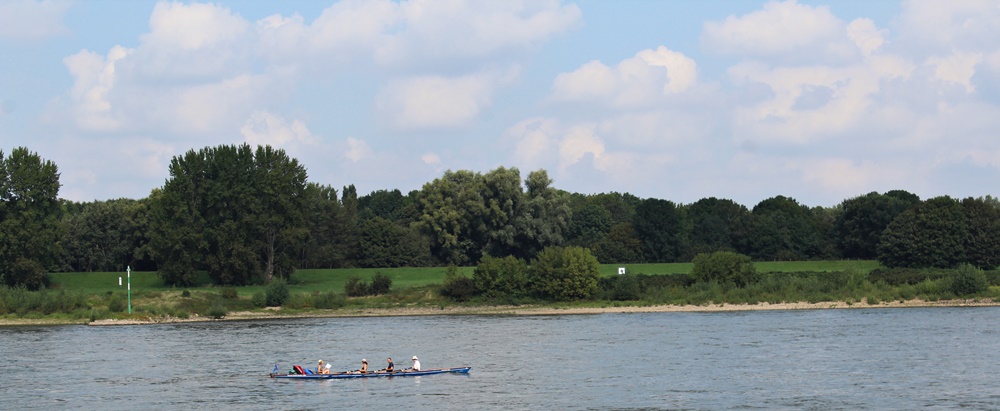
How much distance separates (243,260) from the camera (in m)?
112

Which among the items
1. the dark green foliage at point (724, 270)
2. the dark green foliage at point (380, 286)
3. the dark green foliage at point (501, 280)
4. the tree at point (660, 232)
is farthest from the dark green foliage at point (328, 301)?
the tree at point (660, 232)

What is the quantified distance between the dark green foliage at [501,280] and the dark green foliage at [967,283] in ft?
123

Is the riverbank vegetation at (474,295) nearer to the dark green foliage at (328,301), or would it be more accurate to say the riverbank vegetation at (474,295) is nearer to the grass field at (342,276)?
the dark green foliage at (328,301)

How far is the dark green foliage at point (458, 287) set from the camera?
339 feet

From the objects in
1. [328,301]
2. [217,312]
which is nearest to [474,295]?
[328,301]

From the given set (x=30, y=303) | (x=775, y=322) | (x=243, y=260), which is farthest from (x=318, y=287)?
(x=775, y=322)

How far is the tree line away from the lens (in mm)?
110688

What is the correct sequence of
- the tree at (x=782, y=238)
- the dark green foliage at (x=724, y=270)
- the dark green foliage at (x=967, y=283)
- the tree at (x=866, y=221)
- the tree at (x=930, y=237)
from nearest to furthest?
the dark green foliage at (x=967, y=283), the dark green foliage at (x=724, y=270), the tree at (x=930, y=237), the tree at (x=866, y=221), the tree at (x=782, y=238)

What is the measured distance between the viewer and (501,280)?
102m

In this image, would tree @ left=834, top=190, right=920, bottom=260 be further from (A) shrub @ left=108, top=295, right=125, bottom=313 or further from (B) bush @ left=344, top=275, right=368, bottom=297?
(A) shrub @ left=108, top=295, right=125, bottom=313

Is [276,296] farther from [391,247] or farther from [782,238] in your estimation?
[782,238]

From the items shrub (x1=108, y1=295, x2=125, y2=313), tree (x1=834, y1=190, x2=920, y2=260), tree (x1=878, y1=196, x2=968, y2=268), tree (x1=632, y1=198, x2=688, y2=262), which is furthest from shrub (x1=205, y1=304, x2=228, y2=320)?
tree (x1=834, y1=190, x2=920, y2=260)

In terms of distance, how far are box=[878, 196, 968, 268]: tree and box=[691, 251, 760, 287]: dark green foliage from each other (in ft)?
83.4

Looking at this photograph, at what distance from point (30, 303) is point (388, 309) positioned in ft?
102
